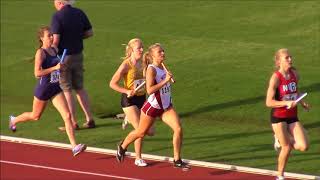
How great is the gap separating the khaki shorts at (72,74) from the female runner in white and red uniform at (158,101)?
9.76 feet

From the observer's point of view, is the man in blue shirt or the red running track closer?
the red running track

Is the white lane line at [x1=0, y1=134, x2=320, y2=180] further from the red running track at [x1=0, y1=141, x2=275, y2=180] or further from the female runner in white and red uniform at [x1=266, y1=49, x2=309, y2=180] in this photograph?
the female runner in white and red uniform at [x1=266, y1=49, x2=309, y2=180]

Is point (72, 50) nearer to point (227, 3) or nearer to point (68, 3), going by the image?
point (68, 3)

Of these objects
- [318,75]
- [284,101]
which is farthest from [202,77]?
[284,101]

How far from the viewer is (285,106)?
1120 centimetres

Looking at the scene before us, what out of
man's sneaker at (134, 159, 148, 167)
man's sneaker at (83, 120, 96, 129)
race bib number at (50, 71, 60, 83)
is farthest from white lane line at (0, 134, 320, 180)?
race bib number at (50, 71, 60, 83)

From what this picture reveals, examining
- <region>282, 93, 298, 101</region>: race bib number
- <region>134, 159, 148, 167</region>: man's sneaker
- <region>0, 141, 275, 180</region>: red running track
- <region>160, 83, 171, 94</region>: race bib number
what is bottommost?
<region>0, 141, 275, 180</region>: red running track

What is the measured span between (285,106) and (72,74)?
5043 millimetres

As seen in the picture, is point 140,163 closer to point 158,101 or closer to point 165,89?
point 158,101

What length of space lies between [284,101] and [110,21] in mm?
12868

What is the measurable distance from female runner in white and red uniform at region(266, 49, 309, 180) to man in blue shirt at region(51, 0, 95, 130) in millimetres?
4551

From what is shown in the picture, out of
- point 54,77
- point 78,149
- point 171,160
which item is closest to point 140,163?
point 171,160

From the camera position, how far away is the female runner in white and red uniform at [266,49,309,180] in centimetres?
1118

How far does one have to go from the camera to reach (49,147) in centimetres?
1402
